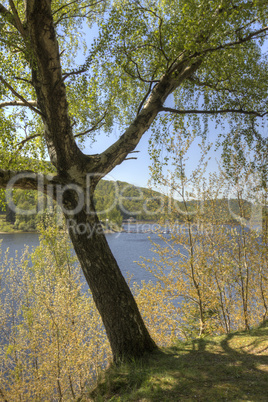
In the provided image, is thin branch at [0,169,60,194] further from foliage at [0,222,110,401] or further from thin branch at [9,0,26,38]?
foliage at [0,222,110,401]

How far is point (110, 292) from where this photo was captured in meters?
3.41

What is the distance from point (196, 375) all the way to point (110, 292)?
1230mm

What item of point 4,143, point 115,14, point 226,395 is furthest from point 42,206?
point 226,395

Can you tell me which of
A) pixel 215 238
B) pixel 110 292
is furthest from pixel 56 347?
pixel 215 238

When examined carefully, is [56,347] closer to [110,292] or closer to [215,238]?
[110,292]

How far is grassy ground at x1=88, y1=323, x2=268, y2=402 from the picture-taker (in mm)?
2320

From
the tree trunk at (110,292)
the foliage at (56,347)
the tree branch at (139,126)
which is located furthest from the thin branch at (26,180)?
the foliage at (56,347)

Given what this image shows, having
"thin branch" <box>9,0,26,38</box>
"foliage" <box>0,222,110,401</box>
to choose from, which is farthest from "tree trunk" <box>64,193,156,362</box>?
"thin branch" <box>9,0,26,38</box>

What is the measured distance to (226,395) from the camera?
7.29 feet

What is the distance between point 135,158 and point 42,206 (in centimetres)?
1998

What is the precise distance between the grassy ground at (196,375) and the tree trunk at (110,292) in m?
0.23

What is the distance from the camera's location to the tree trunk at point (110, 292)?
3.41 meters

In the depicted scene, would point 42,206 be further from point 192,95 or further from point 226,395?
point 226,395

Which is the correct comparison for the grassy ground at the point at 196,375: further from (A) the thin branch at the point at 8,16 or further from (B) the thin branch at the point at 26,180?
(A) the thin branch at the point at 8,16
